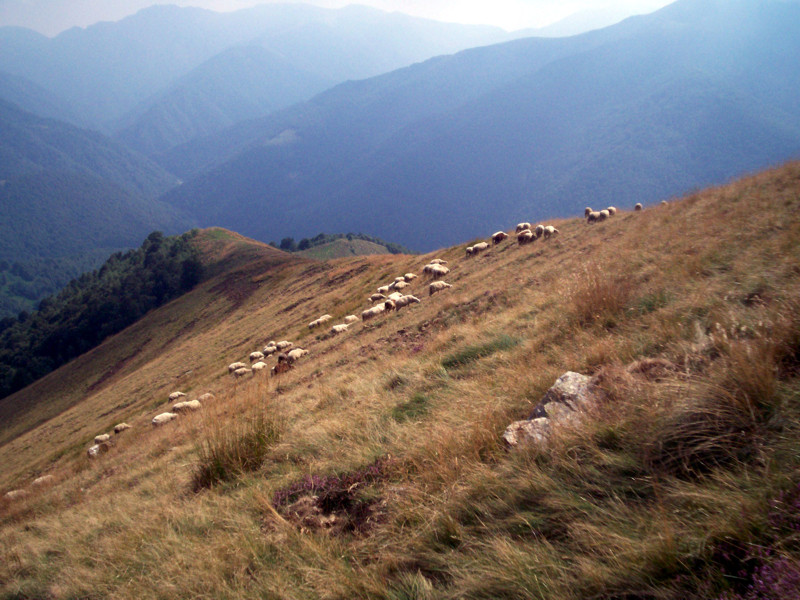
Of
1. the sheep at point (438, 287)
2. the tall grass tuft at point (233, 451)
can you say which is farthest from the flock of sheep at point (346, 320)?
the tall grass tuft at point (233, 451)

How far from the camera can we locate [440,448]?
3.18 meters

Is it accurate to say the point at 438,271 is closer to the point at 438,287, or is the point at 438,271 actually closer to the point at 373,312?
the point at 438,287

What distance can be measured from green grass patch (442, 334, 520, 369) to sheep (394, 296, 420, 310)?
8375 millimetres

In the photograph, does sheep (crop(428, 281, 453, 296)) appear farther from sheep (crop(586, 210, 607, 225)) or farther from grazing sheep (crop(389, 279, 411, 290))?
sheep (crop(586, 210, 607, 225))

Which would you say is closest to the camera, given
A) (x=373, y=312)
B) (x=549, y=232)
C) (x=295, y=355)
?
(x=295, y=355)

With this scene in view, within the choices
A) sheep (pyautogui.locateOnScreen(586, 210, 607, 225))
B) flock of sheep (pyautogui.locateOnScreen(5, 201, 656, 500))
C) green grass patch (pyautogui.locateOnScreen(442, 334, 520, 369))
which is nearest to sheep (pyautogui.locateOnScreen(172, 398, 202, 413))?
flock of sheep (pyautogui.locateOnScreen(5, 201, 656, 500))

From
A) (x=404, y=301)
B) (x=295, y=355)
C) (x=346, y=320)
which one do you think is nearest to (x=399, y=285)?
(x=346, y=320)

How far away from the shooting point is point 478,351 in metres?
5.61

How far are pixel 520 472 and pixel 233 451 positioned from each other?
3.20 meters

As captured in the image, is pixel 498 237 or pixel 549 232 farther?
pixel 498 237

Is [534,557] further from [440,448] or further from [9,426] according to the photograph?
[9,426]

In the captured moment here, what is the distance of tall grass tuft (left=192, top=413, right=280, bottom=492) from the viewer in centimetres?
432

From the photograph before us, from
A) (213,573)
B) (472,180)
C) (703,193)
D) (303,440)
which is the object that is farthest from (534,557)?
(472,180)

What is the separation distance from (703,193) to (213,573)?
13796mm
